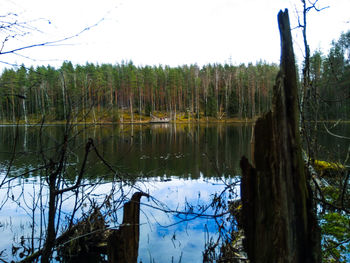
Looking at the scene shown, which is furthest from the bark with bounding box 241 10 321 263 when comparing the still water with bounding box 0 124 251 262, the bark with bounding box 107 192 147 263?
the bark with bounding box 107 192 147 263

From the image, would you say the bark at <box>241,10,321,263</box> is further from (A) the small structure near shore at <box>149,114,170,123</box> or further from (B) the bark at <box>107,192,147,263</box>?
(A) the small structure near shore at <box>149,114,170,123</box>

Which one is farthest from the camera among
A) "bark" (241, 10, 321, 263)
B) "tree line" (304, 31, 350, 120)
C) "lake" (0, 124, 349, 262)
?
"tree line" (304, 31, 350, 120)

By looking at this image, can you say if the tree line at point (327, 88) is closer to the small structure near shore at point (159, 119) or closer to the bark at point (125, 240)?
the bark at point (125, 240)

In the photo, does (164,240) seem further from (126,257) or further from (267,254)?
(267,254)

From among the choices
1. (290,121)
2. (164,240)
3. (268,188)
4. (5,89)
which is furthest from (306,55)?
(164,240)

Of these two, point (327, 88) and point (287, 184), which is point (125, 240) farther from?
point (327, 88)

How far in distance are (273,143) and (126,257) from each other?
182 centimetres

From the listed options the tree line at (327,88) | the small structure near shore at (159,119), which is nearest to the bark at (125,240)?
the tree line at (327,88)

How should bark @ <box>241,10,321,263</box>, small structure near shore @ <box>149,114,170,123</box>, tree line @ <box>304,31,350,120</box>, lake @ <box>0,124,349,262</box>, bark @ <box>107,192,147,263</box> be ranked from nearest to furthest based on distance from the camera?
bark @ <box>241,10,321,263</box>
bark @ <box>107,192,147,263</box>
lake @ <box>0,124,349,262</box>
tree line @ <box>304,31,350,120</box>
small structure near shore @ <box>149,114,170,123</box>

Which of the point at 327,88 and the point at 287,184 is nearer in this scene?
the point at 287,184

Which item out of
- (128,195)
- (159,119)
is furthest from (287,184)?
(159,119)

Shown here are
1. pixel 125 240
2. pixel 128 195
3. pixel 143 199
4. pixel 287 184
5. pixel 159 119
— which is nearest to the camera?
pixel 287 184

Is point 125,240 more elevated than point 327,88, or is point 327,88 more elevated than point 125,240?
point 327,88

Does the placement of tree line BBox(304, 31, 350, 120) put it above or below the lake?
above
